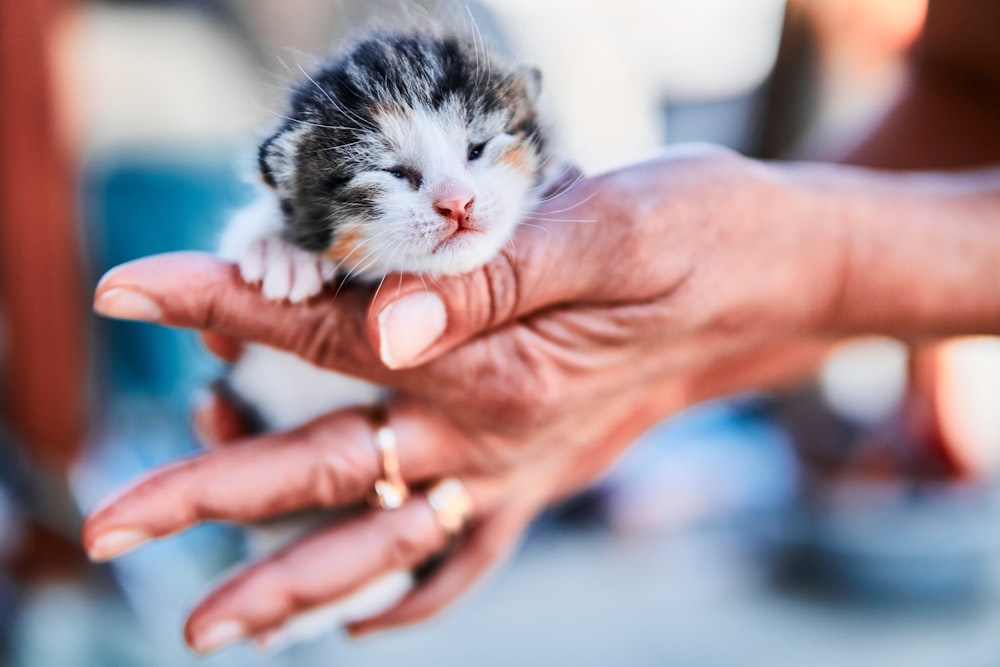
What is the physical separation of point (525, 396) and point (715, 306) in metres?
0.30

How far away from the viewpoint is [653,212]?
39.4 inches

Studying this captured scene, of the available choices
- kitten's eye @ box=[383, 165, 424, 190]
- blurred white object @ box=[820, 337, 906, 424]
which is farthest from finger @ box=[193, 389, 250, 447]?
blurred white object @ box=[820, 337, 906, 424]

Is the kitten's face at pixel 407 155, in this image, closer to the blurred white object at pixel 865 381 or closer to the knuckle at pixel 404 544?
the knuckle at pixel 404 544

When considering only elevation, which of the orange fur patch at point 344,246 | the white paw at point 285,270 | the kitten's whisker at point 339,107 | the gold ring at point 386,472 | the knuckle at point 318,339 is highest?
the kitten's whisker at point 339,107

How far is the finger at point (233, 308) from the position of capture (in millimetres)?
873

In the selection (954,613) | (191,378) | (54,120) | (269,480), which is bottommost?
(954,613)

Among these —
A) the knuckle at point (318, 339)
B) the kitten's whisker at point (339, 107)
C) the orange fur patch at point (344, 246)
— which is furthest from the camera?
the knuckle at point (318, 339)

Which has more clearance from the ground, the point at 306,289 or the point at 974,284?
the point at 306,289

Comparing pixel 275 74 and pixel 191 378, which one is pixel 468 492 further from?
pixel 191 378

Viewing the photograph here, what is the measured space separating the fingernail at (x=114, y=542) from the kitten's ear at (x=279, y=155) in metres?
0.48

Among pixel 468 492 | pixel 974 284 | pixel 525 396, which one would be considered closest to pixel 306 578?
pixel 468 492

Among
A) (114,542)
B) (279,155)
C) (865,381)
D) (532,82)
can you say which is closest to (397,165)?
(279,155)

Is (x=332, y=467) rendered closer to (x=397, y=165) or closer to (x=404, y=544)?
(x=404, y=544)

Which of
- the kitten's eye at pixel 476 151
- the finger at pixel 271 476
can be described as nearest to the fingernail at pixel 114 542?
the finger at pixel 271 476
